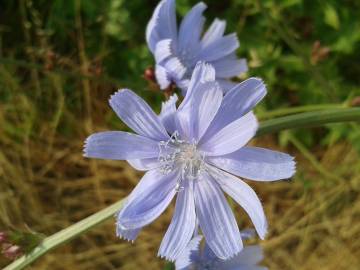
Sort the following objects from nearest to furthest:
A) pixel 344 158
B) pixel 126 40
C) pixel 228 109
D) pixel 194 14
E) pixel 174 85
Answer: pixel 228 109 → pixel 174 85 → pixel 194 14 → pixel 126 40 → pixel 344 158

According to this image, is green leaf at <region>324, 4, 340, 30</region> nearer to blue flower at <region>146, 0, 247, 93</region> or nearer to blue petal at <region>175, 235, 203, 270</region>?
blue flower at <region>146, 0, 247, 93</region>

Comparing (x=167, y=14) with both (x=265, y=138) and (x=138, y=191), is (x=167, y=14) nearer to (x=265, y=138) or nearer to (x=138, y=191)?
(x=138, y=191)

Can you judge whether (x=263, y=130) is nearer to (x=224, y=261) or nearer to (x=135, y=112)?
(x=135, y=112)

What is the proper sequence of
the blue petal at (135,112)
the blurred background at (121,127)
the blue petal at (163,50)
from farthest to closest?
the blurred background at (121,127)
the blue petal at (163,50)
the blue petal at (135,112)

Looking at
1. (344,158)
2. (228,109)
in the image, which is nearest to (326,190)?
(344,158)

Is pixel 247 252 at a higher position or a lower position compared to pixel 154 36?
lower

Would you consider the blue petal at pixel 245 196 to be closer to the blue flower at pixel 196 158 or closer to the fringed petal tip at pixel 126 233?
the blue flower at pixel 196 158

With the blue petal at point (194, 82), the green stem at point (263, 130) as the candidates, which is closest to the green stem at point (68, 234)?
the green stem at point (263, 130)
